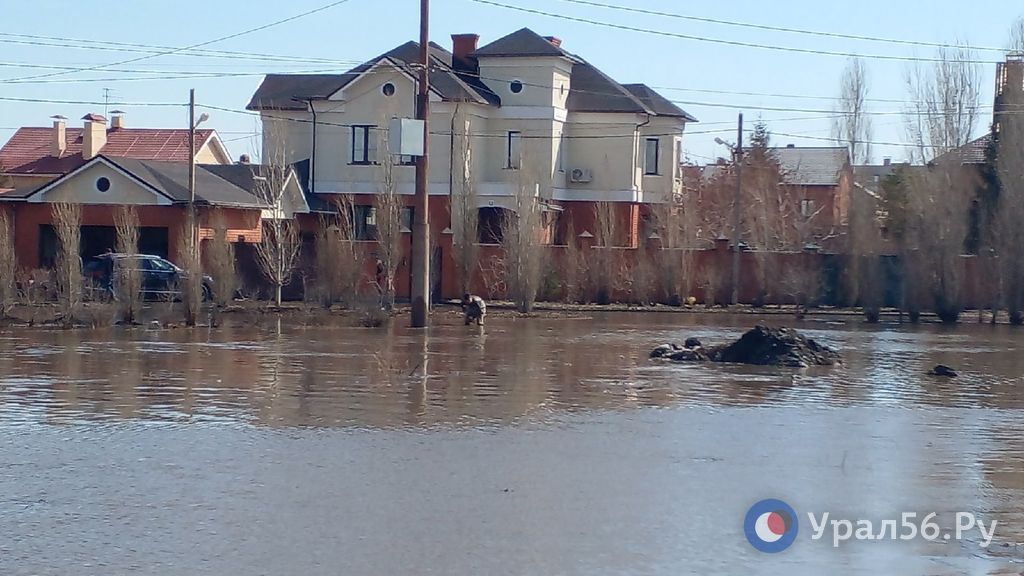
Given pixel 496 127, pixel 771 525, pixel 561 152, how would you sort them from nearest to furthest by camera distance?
pixel 771 525 < pixel 496 127 < pixel 561 152

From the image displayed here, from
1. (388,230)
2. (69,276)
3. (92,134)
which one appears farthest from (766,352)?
(92,134)

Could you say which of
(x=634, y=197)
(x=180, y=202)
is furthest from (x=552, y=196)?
(x=180, y=202)

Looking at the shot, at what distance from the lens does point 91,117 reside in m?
58.9

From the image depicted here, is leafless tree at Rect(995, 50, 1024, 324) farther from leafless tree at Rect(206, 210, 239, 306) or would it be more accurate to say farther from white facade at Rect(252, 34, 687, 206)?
leafless tree at Rect(206, 210, 239, 306)

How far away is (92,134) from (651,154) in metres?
27.3

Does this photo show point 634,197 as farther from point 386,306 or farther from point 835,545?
point 835,545

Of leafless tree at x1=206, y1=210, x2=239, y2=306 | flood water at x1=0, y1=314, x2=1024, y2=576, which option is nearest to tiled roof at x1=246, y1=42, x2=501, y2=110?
leafless tree at x1=206, y1=210, x2=239, y2=306

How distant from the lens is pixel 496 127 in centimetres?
4991

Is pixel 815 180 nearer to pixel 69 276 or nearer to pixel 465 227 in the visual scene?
pixel 465 227

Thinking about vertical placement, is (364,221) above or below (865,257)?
above

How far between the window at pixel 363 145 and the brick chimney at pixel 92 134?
1731 cm

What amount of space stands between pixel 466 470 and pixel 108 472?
129 inches

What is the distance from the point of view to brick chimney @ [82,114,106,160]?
59062 mm

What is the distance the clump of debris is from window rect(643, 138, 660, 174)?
31233mm
